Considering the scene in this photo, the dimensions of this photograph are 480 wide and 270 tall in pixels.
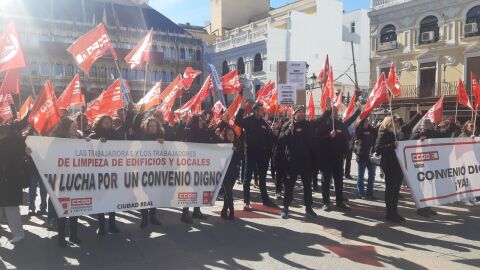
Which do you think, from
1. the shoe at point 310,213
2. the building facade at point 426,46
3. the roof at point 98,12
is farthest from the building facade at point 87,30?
the shoe at point 310,213

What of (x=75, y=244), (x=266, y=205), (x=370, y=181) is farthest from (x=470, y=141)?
(x=75, y=244)

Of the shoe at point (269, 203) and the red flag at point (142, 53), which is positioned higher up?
the red flag at point (142, 53)

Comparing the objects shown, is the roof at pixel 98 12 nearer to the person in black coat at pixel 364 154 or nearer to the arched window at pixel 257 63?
the arched window at pixel 257 63

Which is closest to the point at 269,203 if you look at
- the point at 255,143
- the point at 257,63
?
the point at 255,143

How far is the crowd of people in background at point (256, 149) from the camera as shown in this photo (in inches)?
232

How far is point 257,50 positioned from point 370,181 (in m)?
32.6

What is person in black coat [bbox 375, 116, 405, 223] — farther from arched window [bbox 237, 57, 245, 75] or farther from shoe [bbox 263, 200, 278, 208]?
arched window [bbox 237, 57, 245, 75]

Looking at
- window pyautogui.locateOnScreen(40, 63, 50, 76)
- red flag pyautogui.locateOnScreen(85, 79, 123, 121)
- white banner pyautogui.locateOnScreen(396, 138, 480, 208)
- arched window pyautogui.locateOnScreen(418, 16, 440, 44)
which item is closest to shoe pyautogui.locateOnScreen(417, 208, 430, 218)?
white banner pyautogui.locateOnScreen(396, 138, 480, 208)

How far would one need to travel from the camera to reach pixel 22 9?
46062 mm

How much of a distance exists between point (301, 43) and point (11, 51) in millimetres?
35715

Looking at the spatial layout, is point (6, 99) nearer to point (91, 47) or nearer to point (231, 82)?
point (91, 47)

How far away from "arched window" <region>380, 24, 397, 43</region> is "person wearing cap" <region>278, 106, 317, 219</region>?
2389cm

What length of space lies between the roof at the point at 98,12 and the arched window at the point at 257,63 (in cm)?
1399

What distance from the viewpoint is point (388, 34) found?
29281mm
